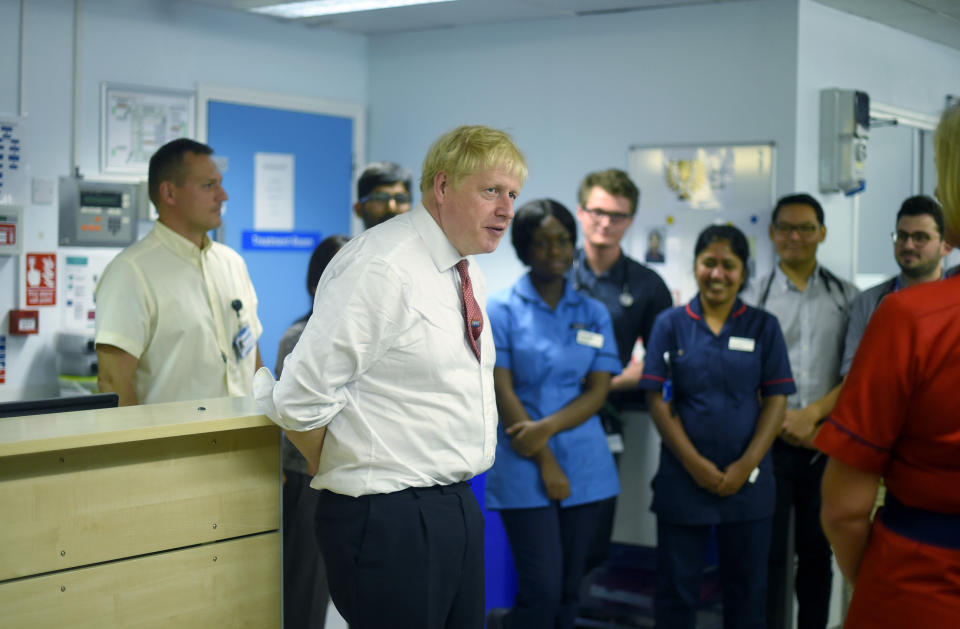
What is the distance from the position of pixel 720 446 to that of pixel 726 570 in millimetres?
408

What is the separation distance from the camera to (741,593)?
308cm

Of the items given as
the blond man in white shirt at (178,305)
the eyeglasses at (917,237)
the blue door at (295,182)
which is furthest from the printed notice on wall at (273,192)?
the eyeglasses at (917,237)

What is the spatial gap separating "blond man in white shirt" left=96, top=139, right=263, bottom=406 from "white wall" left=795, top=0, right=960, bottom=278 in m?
2.59

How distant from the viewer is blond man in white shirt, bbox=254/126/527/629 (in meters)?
1.86

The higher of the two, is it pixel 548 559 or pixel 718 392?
pixel 718 392

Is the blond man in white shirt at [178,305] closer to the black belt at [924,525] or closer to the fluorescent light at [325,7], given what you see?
the fluorescent light at [325,7]

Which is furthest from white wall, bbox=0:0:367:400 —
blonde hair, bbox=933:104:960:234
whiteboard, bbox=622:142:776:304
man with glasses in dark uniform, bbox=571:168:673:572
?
blonde hair, bbox=933:104:960:234

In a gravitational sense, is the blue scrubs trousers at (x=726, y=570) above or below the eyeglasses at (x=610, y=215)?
below

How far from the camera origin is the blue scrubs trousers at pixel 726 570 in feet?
10.0

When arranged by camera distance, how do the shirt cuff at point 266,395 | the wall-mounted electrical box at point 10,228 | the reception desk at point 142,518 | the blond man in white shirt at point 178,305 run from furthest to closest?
the wall-mounted electrical box at point 10,228
the blond man in white shirt at point 178,305
the shirt cuff at point 266,395
the reception desk at point 142,518

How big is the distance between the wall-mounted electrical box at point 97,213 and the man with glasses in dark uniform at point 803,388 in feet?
9.16

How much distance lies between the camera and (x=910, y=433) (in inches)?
57.7

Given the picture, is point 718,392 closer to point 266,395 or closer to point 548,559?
point 548,559

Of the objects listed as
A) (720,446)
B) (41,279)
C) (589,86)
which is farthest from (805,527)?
(41,279)
